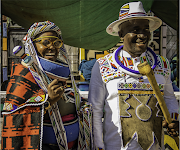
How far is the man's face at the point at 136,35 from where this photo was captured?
1840mm

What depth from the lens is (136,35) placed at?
6.04 feet

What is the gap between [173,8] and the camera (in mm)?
4219

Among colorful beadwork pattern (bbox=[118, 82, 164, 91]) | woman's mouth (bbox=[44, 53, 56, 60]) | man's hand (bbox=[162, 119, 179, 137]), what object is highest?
woman's mouth (bbox=[44, 53, 56, 60])

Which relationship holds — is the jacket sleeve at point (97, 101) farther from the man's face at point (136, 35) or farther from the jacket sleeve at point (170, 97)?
the jacket sleeve at point (170, 97)

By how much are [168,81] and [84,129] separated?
110cm

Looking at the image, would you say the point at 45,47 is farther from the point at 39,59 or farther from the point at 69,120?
the point at 69,120

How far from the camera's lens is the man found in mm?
1788

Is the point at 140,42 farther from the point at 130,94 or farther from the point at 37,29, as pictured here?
the point at 37,29

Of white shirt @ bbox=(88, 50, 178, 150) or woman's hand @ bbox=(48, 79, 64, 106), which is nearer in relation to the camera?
woman's hand @ bbox=(48, 79, 64, 106)

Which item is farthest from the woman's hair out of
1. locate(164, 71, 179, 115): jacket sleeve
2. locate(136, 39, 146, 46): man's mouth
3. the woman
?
locate(164, 71, 179, 115): jacket sleeve

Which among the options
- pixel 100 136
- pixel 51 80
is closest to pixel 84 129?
pixel 100 136

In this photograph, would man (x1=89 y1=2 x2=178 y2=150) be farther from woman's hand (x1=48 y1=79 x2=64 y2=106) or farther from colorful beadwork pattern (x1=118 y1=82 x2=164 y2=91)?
woman's hand (x1=48 y1=79 x2=64 y2=106)

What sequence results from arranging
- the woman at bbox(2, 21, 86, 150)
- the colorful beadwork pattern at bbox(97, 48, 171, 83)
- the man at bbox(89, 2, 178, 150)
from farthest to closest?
the colorful beadwork pattern at bbox(97, 48, 171, 83)
the man at bbox(89, 2, 178, 150)
the woman at bbox(2, 21, 86, 150)

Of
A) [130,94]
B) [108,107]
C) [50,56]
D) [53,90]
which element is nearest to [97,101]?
[108,107]
